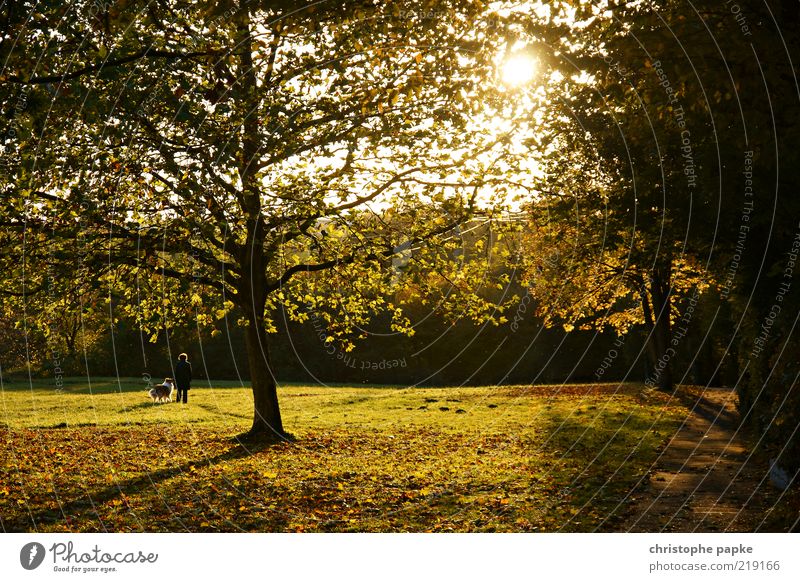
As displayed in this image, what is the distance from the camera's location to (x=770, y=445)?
43.0ft

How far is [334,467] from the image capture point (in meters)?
17.4

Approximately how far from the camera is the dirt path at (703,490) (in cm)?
1105

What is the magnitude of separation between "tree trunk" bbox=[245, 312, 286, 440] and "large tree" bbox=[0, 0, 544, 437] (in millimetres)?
62

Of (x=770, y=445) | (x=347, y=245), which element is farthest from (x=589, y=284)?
(x=770, y=445)

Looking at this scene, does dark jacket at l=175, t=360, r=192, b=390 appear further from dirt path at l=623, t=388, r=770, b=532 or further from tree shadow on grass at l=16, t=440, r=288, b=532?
dirt path at l=623, t=388, r=770, b=532

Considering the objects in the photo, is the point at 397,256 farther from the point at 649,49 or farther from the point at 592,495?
the point at 649,49

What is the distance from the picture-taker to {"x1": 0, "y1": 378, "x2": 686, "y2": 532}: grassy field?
12070mm

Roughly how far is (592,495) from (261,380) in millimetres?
10832
